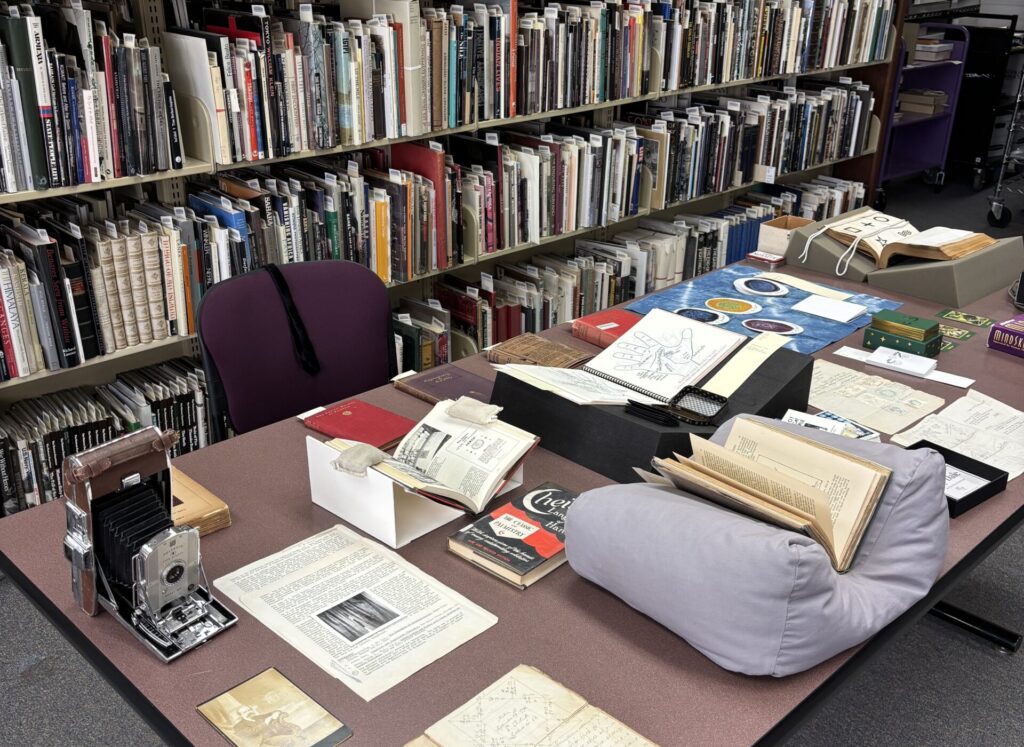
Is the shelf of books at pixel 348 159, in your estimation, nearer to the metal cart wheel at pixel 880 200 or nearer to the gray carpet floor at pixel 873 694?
the gray carpet floor at pixel 873 694

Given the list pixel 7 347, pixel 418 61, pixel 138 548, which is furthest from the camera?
pixel 418 61

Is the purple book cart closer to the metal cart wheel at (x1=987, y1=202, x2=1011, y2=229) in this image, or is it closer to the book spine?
the metal cart wheel at (x1=987, y1=202, x2=1011, y2=229)

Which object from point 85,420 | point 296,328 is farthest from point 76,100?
point 85,420

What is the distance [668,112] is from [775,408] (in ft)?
7.46

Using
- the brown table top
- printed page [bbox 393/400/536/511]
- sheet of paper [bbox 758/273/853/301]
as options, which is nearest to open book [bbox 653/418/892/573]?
the brown table top

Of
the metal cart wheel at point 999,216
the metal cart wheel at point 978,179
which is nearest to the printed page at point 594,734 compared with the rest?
the metal cart wheel at point 999,216

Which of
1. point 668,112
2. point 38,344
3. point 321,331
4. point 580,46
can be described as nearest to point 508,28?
point 580,46

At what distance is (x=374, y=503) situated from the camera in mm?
1461

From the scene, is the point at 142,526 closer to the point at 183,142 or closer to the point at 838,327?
the point at 183,142

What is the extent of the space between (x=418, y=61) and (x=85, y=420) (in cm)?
137

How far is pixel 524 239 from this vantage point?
A: 330 cm

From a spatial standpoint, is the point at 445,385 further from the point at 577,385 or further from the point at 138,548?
the point at 138,548

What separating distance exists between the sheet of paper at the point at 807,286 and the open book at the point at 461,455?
130 centimetres

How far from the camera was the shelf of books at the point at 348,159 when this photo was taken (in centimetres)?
228
